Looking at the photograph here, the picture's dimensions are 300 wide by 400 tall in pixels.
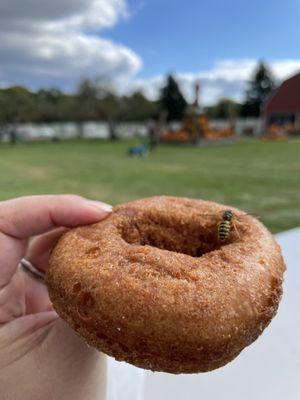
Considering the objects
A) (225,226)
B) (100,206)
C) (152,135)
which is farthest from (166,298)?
(152,135)

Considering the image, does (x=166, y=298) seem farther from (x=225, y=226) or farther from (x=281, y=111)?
(x=281, y=111)

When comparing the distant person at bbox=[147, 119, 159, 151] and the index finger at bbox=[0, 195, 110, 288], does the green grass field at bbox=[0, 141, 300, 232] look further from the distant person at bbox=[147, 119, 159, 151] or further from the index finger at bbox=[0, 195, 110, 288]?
the distant person at bbox=[147, 119, 159, 151]

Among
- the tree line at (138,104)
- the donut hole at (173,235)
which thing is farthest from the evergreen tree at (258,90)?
the donut hole at (173,235)

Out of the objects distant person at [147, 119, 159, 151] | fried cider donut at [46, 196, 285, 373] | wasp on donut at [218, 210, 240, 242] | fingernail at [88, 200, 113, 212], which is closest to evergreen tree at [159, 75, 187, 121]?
distant person at [147, 119, 159, 151]

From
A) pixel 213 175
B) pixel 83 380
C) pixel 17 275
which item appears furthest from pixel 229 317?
pixel 213 175

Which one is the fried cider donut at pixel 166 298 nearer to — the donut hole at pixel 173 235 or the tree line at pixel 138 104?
the donut hole at pixel 173 235

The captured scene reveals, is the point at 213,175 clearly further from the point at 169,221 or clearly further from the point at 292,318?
the point at 169,221
